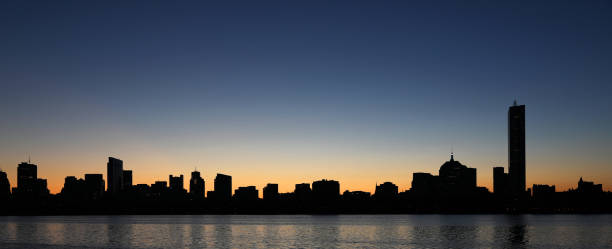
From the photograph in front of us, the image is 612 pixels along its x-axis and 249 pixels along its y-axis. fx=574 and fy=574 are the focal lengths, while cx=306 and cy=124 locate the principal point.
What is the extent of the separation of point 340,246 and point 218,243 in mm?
24995

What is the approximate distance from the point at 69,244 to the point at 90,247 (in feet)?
36.2

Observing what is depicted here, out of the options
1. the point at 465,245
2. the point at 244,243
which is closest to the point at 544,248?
the point at 465,245

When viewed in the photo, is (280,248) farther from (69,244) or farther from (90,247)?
(69,244)

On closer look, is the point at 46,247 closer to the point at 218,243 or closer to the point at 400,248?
the point at 218,243

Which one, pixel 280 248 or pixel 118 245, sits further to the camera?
pixel 118 245

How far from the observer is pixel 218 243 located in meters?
113

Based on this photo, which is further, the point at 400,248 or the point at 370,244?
the point at 370,244

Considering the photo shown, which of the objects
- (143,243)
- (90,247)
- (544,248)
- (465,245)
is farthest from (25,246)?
(544,248)

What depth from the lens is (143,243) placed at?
115m

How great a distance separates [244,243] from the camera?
4461 inches

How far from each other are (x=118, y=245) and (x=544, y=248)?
78.4m

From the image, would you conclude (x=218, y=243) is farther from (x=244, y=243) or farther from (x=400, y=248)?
(x=400, y=248)

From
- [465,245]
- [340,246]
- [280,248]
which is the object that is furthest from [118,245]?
[465,245]

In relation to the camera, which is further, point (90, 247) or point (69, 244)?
point (69, 244)
